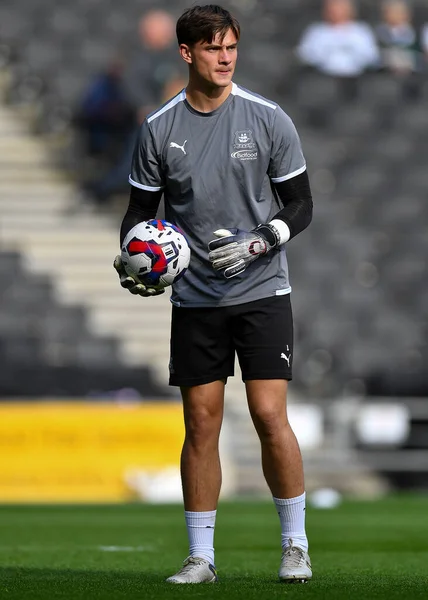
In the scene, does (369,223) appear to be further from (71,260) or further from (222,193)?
(222,193)

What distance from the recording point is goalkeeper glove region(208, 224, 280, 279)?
5.16 m

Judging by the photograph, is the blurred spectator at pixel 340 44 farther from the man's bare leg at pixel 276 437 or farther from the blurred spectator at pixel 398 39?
the man's bare leg at pixel 276 437

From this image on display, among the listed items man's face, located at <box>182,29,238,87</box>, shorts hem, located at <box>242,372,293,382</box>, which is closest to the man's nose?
man's face, located at <box>182,29,238,87</box>

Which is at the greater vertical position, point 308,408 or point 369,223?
point 369,223

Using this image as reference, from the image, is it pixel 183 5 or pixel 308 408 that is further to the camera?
pixel 183 5

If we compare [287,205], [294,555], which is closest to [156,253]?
[287,205]

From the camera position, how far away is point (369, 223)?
16984 millimetres

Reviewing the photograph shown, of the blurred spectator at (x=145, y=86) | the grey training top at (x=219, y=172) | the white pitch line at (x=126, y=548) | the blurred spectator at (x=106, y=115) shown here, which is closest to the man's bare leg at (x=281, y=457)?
the grey training top at (x=219, y=172)

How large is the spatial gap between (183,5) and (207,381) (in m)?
13.0

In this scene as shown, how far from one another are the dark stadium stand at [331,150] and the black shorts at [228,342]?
387 inches

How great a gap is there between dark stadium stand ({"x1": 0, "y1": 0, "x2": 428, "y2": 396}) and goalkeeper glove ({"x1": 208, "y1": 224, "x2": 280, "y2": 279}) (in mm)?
9978

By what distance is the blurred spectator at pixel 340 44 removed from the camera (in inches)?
639

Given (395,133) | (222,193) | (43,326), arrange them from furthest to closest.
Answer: (395,133)
(43,326)
(222,193)

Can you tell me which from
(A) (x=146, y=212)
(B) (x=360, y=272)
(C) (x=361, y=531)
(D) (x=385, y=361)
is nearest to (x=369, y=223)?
(B) (x=360, y=272)
